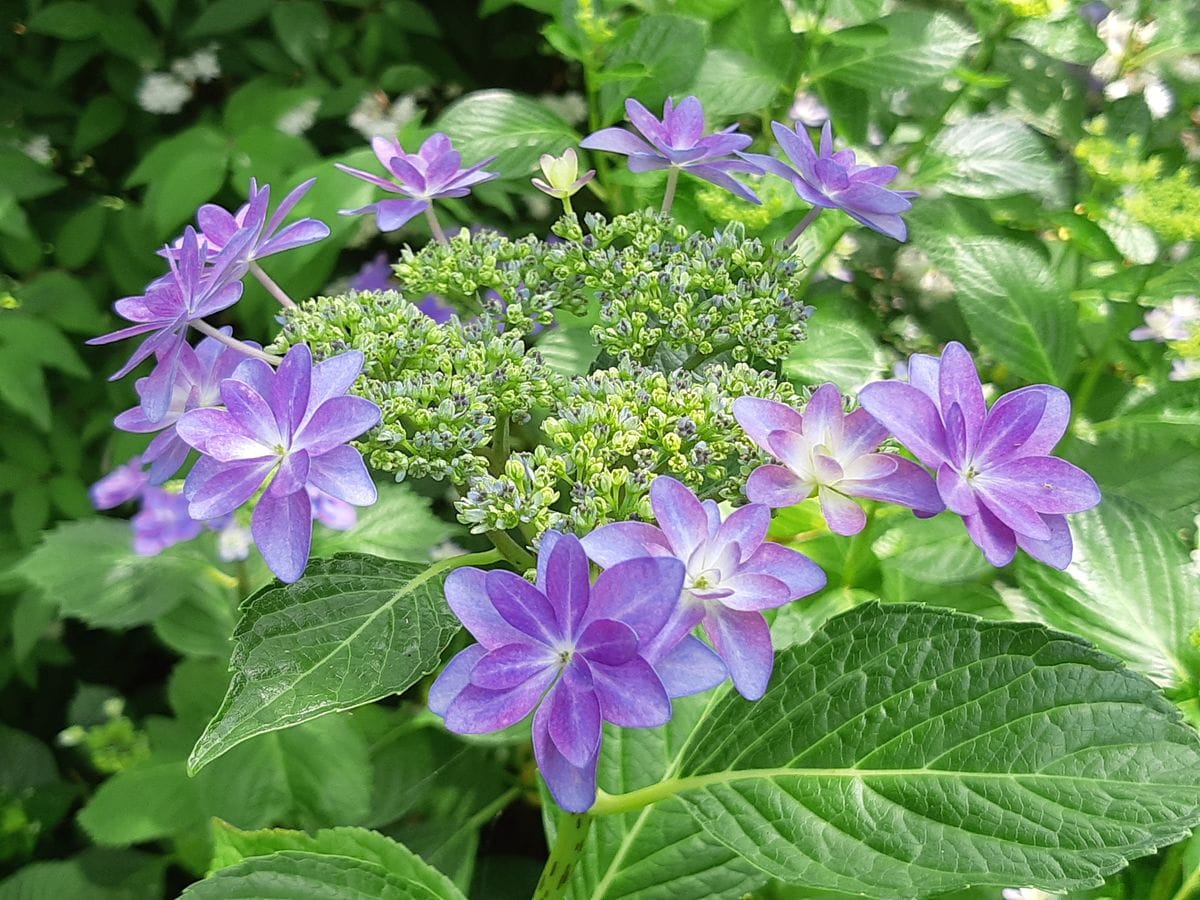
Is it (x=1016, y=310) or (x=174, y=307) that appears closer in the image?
(x=174, y=307)

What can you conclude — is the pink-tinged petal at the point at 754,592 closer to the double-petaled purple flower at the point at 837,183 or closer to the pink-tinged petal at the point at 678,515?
the pink-tinged petal at the point at 678,515

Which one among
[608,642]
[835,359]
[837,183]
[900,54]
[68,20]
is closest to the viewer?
[608,642]

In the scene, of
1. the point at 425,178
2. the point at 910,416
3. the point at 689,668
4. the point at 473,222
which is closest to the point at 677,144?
the point at 425,178

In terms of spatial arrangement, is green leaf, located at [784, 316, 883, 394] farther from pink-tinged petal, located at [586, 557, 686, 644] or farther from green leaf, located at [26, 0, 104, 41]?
green leaf, located at [26, 0, 104, 41]

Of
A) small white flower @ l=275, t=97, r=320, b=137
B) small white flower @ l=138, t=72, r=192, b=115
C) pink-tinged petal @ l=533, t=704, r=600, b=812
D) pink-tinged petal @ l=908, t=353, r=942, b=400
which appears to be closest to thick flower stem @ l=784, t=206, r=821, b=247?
pink-tinged petal @ l=908, t=353, r=942, b=400

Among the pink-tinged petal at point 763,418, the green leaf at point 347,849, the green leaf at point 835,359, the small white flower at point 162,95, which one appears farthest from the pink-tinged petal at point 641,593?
the small white flower at point 162,95

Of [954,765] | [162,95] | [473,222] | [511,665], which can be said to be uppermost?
[511,665]

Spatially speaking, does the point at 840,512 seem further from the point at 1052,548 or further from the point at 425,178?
the point at 425,178
